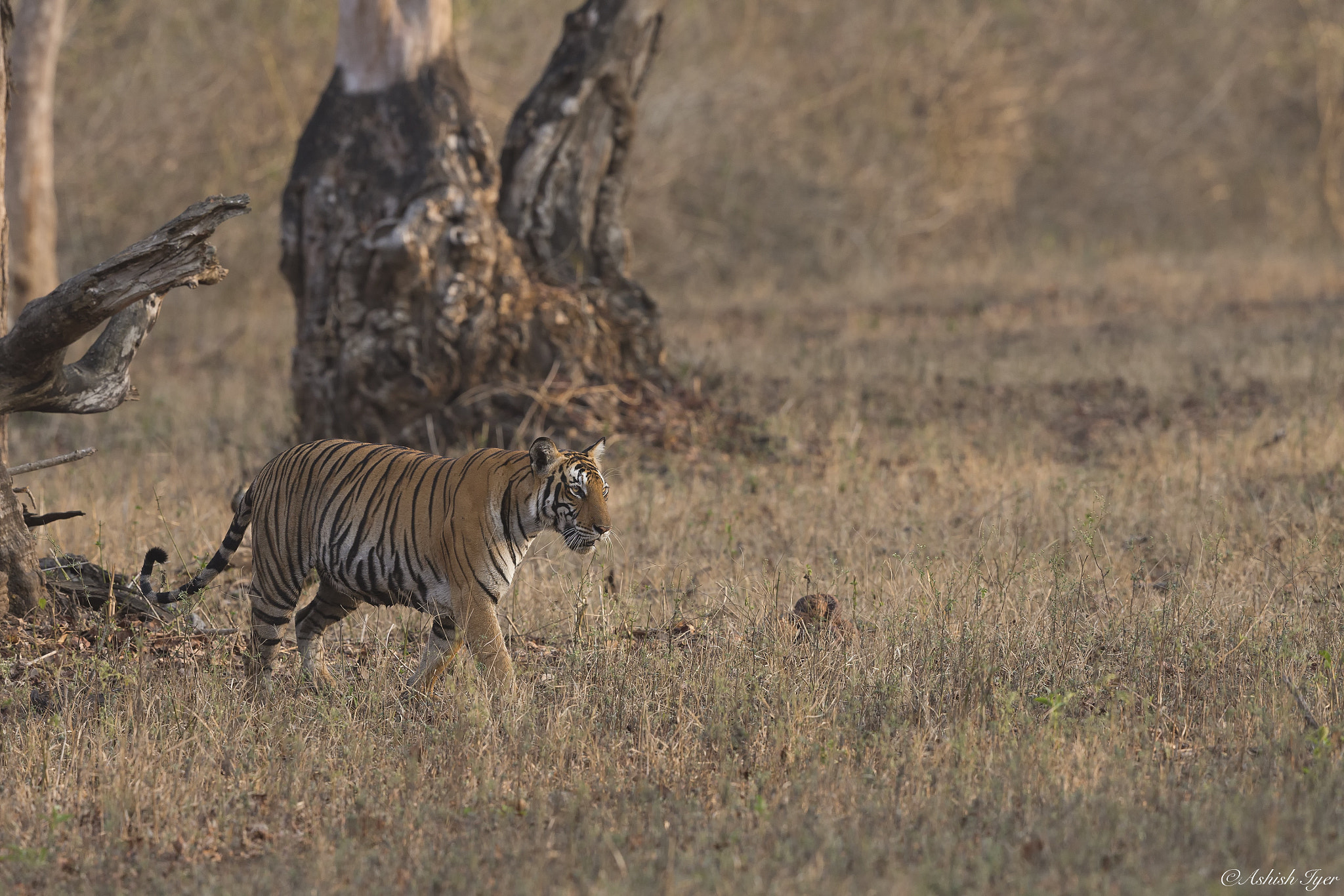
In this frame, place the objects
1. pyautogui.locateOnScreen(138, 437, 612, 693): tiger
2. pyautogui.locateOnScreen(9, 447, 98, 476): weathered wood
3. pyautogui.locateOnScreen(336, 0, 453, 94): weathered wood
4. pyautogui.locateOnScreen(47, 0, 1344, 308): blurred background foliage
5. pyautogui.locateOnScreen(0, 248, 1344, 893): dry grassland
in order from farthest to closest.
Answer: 1. pyautogui.locateOnScreen(47, 0, 1344, 308): blurred background foliage
2. pyautogui.locateOnScreen(336, 0, 453, 94): weathered wood
3. pyautogui.locateOnScreen(9, 447, 98, 476): weathered wood
4. pyautogui.locateOnScreen(138, 437, 612, 693): tiger
5. pyautogui.locateOnScreen(0, 248, 1344, 893): dry grassland

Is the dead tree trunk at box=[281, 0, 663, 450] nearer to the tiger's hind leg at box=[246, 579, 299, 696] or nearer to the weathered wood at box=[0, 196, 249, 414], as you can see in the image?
the weathered wood at box=[0, 196, 249, 414]

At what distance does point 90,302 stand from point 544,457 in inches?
80.4

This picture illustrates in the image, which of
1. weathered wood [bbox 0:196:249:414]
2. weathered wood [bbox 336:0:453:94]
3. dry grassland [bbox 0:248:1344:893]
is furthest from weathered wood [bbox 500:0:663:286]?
weathered wood [bbox 0:196:249:414]

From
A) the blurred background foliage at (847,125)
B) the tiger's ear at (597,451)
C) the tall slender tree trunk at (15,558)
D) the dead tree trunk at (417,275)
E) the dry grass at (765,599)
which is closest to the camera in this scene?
the dry grass at (765,599)

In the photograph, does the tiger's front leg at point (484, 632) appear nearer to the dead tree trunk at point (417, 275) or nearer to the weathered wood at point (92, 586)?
the weathered wood at point (92, 586)

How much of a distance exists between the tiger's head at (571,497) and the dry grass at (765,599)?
0.68 metres

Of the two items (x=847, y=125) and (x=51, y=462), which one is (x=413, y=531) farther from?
(x=847, y=125)

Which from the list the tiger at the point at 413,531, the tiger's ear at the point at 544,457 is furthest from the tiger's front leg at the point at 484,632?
the tiger's ear at the point at 544,457

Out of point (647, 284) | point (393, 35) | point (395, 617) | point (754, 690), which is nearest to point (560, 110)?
point (393, 35)

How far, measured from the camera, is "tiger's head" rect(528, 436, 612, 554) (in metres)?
5.30

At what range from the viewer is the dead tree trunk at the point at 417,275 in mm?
9805

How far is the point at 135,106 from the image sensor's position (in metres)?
18.2

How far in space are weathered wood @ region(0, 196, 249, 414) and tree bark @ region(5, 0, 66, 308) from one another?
23.4 feet

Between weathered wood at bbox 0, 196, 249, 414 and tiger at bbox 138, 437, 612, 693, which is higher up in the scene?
weathered wood at bbox 0, 196, 249, 414
